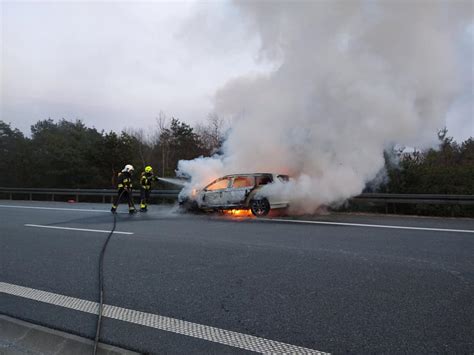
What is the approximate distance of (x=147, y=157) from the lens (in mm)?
39531

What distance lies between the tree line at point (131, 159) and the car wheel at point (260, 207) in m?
4.27

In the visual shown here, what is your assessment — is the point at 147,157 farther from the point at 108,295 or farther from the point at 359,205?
the point at 108,295

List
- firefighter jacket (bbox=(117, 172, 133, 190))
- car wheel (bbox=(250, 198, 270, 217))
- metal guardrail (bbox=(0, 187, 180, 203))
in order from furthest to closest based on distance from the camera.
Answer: metal guardrail (bbox=(0, 187, 180, 203)), firefighter jacket (bbox=(117, 172, 133, 190)), car wheel (bbox=(250, 198, 270, 217))

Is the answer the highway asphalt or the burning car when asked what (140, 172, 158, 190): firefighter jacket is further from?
the highway asphalt

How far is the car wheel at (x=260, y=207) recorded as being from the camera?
451 inches

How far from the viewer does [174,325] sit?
3.64 metres

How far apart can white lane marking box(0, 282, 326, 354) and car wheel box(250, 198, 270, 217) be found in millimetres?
7450

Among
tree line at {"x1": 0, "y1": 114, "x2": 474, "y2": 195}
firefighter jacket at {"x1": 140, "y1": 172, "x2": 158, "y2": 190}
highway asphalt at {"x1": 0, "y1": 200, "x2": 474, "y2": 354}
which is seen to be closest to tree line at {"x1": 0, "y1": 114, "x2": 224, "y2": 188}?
tree line at {"x1": 0, "y1": 114, "x2": 474, "y2": 195}

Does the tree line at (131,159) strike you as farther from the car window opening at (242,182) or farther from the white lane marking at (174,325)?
the white lane marking at (174,325)

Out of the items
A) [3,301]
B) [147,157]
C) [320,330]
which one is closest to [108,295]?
[3,301]

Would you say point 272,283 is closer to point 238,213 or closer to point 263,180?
point 263,180

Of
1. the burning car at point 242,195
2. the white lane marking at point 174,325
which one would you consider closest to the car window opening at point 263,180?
the burning car at point 242,195

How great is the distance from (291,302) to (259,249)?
2.63 metres

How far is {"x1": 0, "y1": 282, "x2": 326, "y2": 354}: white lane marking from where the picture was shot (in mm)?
3148
